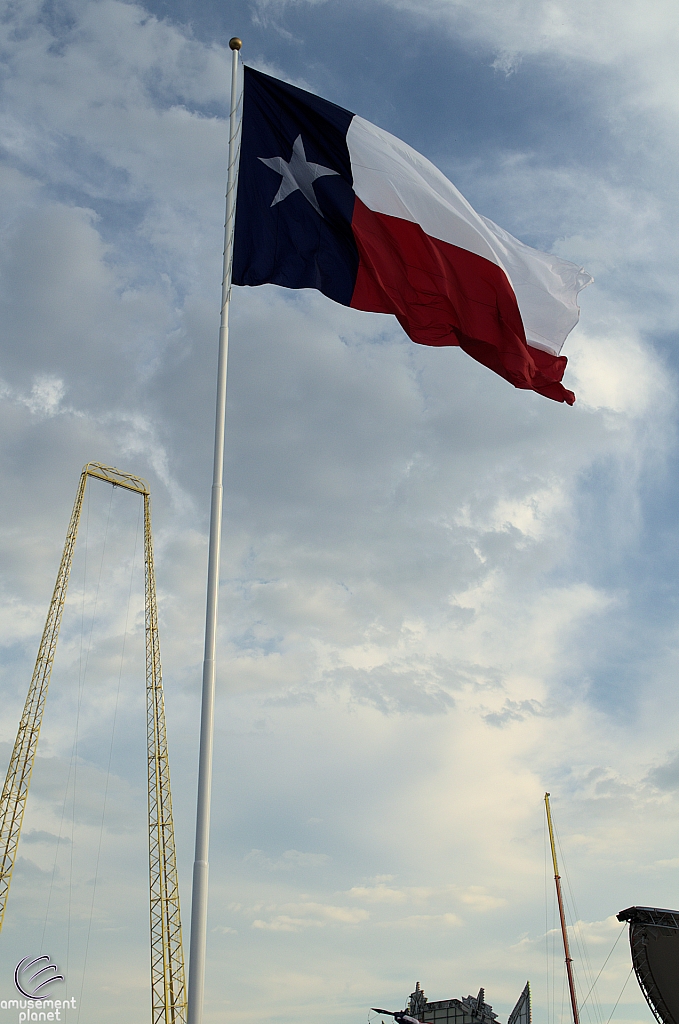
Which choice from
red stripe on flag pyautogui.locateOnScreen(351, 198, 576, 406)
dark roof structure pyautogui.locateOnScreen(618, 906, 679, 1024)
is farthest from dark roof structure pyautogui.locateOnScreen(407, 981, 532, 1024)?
red stripe on flag pyautogui.locateOnScreen(351, 198, 576, 406)

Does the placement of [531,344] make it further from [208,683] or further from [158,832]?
[158,832]

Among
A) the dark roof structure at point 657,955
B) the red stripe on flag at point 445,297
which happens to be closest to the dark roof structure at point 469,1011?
the dark roof structure at point 657,955

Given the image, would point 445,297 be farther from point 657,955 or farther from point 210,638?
point 657,955

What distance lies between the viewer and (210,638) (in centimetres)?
1181

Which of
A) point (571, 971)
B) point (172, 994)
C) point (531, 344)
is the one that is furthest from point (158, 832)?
point (531, 344)

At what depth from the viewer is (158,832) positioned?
75.9 metres

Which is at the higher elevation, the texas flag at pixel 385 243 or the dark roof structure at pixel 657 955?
the texas flag at pixel 385 243

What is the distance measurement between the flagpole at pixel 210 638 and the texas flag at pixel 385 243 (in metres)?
0.21

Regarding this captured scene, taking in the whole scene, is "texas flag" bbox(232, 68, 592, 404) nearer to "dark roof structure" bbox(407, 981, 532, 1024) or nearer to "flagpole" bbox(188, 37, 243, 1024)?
"flagpole" bbox(188, 37, 243, 1024)

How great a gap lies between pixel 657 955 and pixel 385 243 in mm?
24718

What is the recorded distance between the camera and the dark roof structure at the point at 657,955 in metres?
27.0

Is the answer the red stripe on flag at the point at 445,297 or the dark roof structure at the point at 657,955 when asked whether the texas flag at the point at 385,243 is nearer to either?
the red stripe on flag at the point at 445,297

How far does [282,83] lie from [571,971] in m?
55.7

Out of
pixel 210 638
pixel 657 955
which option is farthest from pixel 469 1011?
pixel 210 638
